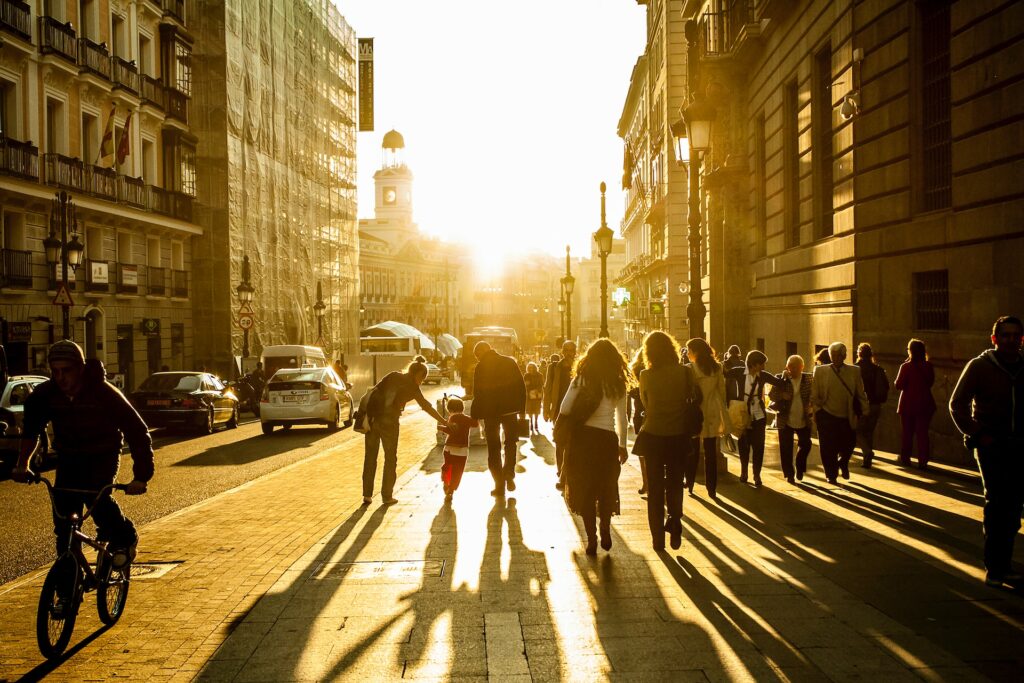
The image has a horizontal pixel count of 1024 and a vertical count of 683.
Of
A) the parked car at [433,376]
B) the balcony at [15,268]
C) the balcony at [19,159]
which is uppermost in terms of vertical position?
the balcony at [19,159]

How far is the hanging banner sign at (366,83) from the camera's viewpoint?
70856 millimetres

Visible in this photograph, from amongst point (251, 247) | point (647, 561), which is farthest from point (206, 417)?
point (251, 247)

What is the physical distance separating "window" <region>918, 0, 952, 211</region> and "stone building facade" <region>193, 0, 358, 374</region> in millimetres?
28037

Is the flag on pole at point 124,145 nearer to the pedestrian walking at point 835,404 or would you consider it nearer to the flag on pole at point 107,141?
the flag on pole at point 107,141

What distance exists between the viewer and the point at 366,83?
235 feet

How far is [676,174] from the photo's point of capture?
45.4 m

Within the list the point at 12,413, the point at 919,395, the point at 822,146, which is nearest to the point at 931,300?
the point at 919,395

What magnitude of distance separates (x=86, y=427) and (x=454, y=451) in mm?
5189

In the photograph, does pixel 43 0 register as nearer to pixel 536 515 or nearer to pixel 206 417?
pixel 206 417

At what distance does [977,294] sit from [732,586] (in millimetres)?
7589

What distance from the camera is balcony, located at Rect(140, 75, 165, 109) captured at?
125 feet

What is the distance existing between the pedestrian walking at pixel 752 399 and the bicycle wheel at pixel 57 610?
314 inches

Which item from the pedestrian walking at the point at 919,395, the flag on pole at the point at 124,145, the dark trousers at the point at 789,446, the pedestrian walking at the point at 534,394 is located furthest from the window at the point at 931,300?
the flag on pole at the point at 124,145

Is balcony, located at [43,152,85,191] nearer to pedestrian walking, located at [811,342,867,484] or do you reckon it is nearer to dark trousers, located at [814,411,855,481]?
pedestrian walking, located at [811,342,867,484]
